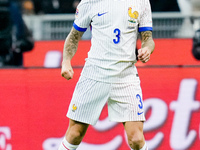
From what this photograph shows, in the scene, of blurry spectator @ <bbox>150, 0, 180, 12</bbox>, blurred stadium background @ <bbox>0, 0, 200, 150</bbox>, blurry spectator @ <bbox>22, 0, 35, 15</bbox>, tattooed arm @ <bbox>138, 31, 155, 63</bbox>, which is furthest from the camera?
blurry spectator @ <bbox>22, 0, 35, 15</bbox>

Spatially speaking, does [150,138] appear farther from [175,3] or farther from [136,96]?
[175,3]

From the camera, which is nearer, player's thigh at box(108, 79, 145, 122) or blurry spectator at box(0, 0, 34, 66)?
player's thigh at box(108, 79, 145, 122)

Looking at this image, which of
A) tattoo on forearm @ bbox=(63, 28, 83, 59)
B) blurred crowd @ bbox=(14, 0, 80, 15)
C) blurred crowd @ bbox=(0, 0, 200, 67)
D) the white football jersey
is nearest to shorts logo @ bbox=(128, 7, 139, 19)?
the white football jersey

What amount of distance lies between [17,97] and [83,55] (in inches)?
129

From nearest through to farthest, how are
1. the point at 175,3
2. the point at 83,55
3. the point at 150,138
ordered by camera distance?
the point at 150,138 → the point at 83,55 → the point at 175,3

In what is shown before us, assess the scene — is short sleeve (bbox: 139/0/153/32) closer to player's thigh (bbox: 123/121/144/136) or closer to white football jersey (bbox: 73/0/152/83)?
white football jersey (bbox: 73/0/152/83)

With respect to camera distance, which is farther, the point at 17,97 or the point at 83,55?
the point at 83,55

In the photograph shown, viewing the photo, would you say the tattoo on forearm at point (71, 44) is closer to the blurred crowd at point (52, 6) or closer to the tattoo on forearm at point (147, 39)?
the tattoo on forearm at point (147, 39)

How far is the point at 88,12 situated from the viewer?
12.6ft

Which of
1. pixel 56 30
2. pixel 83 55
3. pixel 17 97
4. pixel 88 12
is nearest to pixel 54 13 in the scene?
pixel 56 30

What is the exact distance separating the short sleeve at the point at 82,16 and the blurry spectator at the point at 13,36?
13.7ft

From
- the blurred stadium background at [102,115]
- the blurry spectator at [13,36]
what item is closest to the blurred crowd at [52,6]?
the blurry spectator at [13,36]

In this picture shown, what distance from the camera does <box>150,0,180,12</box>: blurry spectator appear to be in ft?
29.1

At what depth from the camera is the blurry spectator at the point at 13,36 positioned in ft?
26.3
